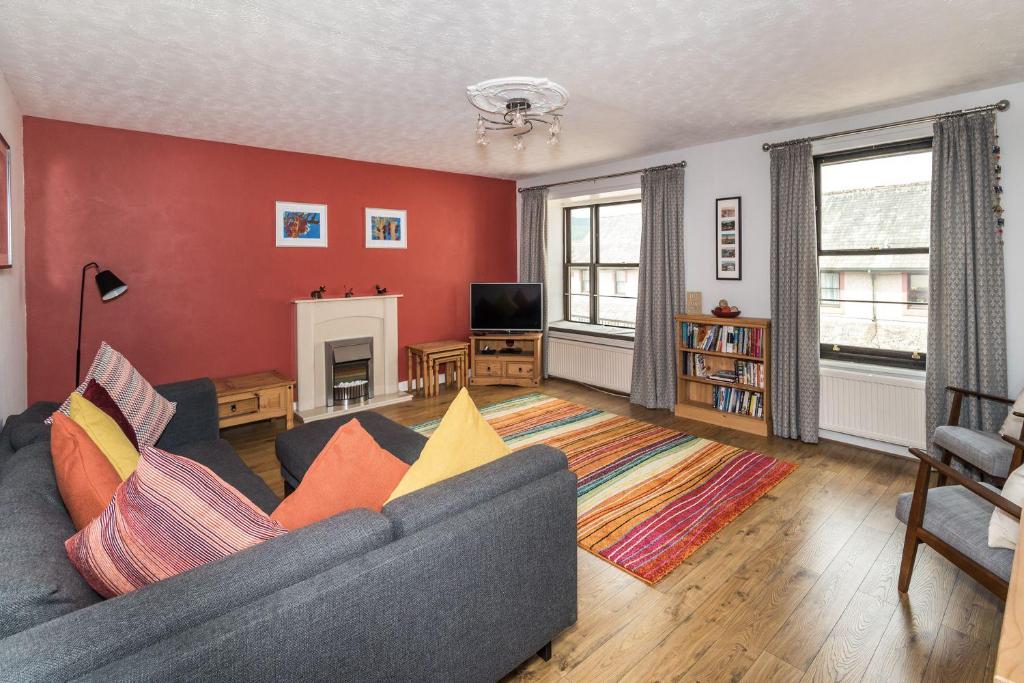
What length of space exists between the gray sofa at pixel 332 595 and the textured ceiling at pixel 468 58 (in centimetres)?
186

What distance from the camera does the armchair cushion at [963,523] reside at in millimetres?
1855

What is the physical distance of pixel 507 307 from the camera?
6.39m

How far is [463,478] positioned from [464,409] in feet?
0.88

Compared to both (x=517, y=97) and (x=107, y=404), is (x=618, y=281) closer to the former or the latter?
(x=517, y=97)

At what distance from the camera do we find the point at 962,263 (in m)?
3.43

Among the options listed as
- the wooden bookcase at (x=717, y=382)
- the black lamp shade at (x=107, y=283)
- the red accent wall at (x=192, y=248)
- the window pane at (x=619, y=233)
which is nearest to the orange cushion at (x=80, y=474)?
the black lamp shade at (x=107, y=283)

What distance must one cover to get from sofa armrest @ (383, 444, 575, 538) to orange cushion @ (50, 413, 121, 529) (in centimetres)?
78

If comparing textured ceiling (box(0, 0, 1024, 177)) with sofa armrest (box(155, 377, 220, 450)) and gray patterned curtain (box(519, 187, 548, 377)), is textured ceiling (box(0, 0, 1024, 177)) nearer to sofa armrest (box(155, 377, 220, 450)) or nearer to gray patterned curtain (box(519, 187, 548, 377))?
sofa armrest (box(155, 377, 220, 450))

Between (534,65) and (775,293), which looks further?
(775,293)

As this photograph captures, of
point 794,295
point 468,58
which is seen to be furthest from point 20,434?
point 794,295

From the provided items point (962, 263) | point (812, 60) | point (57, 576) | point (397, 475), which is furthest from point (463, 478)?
point (962, 263)

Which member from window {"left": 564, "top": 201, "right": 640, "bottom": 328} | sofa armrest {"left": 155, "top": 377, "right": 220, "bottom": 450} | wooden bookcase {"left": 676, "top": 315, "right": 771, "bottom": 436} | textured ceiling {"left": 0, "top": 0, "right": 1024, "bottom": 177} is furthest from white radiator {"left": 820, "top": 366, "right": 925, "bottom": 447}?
sofa armrest {"left": 155, "top": 377, "right": 220, "bottom": 450}

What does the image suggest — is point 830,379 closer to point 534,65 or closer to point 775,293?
point 775,293

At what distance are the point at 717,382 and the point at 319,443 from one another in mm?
3439
